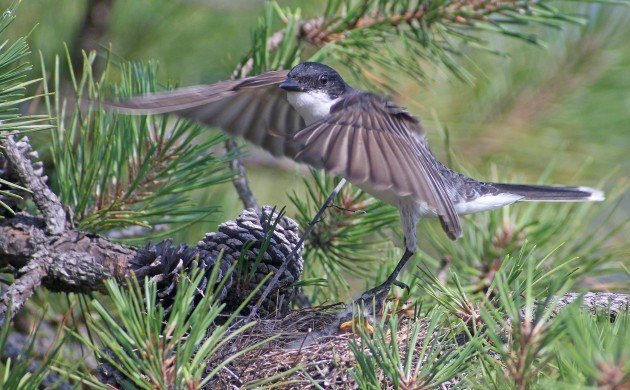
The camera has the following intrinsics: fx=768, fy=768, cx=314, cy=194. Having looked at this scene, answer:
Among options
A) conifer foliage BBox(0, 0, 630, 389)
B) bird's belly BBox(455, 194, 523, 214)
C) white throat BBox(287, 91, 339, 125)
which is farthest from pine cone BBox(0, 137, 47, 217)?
bird's belly BBox(455, 194, 523, 214)

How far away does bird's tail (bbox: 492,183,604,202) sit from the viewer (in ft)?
7.55

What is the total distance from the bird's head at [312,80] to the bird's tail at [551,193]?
59cm

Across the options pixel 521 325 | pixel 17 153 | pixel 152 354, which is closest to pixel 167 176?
pixel 17 153

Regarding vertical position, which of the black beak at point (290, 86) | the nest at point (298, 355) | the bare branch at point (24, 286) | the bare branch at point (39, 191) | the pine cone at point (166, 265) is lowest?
the nest at point (298, 355)

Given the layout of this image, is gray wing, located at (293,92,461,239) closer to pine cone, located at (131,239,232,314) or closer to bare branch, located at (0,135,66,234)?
pine cone, located at (131,239,232,314)

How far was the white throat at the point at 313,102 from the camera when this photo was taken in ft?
6.89

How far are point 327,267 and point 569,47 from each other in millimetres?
1746

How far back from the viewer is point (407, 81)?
12.0ft

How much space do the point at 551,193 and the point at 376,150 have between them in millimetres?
899

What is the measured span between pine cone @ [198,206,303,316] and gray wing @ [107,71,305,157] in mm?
320

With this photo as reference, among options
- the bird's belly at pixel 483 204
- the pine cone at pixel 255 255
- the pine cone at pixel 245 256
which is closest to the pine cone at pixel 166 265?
the pine cone at pixel 245 256

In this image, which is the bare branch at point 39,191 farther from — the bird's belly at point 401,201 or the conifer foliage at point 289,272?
the bird's belly at point 401,201

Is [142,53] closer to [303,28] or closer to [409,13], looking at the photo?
[303,28]

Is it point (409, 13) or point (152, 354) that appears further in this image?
point (409, 13)
